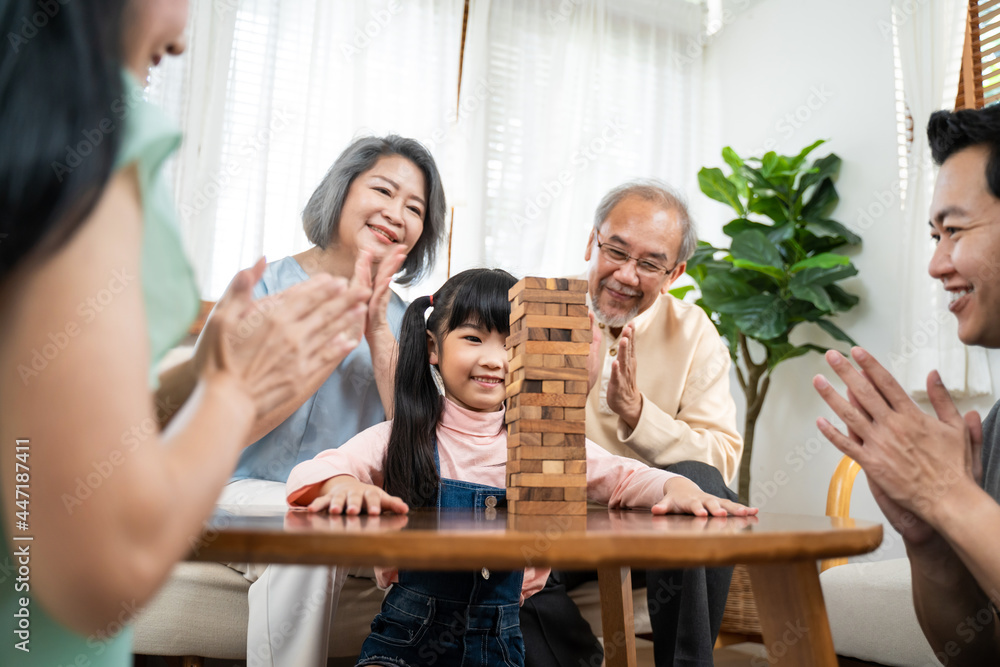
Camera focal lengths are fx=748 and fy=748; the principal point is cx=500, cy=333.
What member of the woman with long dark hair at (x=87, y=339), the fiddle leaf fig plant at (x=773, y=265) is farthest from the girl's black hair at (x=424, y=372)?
the fiddle leaf fig plant at (x=773, y=265)

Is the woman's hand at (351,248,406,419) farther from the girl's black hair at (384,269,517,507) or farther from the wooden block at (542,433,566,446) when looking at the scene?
the wooden block at (542,433,566,446)

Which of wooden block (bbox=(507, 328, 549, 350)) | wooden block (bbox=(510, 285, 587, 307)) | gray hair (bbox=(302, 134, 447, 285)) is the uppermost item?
gray hair (bbox=(302, 134, 447, 285))

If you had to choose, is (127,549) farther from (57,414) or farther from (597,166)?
(597,166)

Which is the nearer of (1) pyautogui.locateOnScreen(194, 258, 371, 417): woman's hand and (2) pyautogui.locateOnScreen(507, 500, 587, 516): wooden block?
(1) pyautogui.locateOnScreen(194, 258, 371, 417): woman's hand

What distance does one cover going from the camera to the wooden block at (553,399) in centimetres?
97

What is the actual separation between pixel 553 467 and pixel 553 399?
88 millimetres

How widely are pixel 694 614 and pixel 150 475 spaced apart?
1258mm

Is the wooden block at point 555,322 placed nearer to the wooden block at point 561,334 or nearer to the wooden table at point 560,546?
the wooden block at point 561,334

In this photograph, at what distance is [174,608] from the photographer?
5.74 ft

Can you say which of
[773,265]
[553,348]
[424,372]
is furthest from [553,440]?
[773,265]

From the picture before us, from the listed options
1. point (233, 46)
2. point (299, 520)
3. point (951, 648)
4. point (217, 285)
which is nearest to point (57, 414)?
point (299, 520)

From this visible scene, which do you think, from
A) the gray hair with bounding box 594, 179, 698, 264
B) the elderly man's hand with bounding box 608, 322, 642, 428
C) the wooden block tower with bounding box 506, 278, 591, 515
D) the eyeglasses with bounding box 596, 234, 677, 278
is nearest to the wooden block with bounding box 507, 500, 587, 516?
the wooden block tower with bounding box 506, 278, 591, 515

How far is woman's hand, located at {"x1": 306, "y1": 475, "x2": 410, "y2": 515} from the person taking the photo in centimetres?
97

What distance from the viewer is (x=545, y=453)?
3.18 feet
